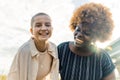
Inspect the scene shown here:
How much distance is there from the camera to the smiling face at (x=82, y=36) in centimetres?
374

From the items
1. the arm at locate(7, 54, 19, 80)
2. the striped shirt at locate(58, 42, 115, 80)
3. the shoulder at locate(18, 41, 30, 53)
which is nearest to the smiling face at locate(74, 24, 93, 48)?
the striped shirt at locate(58, 42, 115, 80)

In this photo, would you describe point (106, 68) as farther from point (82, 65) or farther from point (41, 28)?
point (41, 28)

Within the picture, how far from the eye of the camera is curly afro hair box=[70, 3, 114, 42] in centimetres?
383

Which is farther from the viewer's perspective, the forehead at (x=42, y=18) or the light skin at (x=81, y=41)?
the light skin at (x=81, y=41)

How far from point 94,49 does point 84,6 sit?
20.9 inches

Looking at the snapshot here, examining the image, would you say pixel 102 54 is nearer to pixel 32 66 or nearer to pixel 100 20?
pixel 100 20

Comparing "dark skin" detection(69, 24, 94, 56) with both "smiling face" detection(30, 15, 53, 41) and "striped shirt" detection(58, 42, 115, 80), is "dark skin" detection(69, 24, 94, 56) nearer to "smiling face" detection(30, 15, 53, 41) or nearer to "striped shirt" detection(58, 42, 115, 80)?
"striped shirt" detection(58, 42, 115, 80)

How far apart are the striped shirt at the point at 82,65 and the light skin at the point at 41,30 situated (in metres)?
0.43

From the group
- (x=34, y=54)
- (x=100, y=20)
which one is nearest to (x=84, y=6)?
(x=100, y=20)

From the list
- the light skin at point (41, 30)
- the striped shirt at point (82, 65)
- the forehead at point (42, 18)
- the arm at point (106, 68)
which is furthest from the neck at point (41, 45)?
the arm at point (106, 68)

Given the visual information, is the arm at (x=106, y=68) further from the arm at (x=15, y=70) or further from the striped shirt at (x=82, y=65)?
the arm at (x=15, y=70)

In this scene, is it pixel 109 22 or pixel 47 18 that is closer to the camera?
pixel 47 18

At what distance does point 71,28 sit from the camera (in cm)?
414

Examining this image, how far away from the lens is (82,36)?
373cm
